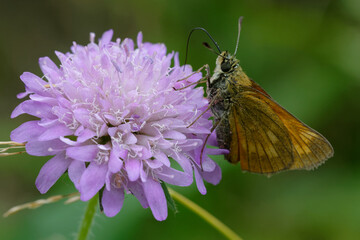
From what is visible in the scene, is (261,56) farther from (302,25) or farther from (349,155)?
(349,155)

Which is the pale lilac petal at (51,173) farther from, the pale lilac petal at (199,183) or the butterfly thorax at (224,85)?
the butterfly thorax at (224,85)

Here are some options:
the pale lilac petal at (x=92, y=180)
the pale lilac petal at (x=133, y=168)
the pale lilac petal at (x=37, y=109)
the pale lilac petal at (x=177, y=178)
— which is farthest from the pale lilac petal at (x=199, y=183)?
the pale lilac petal at (x=37, y=109)

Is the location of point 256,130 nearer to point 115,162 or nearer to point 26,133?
point 115,162

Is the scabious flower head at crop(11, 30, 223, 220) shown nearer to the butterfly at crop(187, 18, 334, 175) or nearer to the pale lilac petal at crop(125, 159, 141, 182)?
the pale lilac petal at crop(125, 159, 141, 182)

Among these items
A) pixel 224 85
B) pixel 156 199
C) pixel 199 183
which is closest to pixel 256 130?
pixel 224 85

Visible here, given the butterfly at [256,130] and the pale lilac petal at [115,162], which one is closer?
the pale lilac petal at [115,162]

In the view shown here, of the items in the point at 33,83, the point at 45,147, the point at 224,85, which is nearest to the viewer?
the point at 45,147
